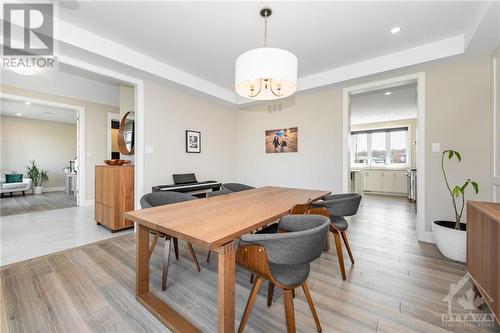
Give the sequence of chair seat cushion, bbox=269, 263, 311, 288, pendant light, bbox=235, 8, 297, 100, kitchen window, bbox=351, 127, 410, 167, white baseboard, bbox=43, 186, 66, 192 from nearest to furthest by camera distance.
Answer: chair seat cushion, bbox=269, 263, 311, 288 < pendant light, bbox=235, 8, 297, 100 < kitchen window, bbox=351, 127, 410, 167 < white baseboard, bbox=43, 186, 66, 192

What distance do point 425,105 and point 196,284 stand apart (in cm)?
371

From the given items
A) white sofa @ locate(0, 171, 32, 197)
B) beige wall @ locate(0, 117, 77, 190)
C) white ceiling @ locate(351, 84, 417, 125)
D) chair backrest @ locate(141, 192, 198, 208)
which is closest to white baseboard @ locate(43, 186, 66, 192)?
beige wall @ locate(0, 117, 77, 190)

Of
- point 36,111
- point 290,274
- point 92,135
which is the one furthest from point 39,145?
point 290,274

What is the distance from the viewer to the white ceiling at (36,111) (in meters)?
5.56

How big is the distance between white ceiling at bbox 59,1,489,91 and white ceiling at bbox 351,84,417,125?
1.66 metres

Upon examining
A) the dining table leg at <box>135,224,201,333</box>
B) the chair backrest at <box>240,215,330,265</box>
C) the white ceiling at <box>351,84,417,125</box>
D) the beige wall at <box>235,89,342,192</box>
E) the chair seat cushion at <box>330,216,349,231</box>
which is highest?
A: the white ceiling at <box>351,84,417,125</box>

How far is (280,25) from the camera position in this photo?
2359 mm

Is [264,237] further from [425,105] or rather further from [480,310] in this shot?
[425,105]

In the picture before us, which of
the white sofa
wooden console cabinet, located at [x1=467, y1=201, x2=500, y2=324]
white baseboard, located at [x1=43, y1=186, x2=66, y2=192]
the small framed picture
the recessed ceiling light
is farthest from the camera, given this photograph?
white baseboard, located at [x1=43, y1=186, x2=66, y2=192]

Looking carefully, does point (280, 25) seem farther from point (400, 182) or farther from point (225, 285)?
point (400, 182)

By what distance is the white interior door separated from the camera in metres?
2.41

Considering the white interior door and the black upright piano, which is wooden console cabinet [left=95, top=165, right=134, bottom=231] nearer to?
the black upright piano

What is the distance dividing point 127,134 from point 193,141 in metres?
1.22

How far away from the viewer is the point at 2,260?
2320 millimetres
